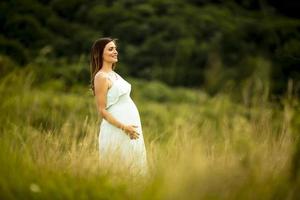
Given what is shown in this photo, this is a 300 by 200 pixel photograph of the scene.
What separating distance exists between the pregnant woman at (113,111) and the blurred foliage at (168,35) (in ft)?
30.7

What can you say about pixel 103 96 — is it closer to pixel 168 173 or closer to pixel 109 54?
pixel 109 54

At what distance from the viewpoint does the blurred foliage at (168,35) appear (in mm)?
14516

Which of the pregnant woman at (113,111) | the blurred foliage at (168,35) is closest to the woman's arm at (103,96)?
the pregnant woman at (113,111)

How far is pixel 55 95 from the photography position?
10.2 m

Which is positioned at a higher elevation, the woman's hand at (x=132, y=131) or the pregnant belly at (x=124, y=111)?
the pregnant belly at (x=124, y=111)

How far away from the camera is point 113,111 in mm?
4789

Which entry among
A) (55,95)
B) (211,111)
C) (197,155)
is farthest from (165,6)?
(197,155)

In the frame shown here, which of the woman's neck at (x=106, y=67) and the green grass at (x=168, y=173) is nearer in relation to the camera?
the green grass at (x=168, y=173)

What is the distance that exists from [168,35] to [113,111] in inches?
446

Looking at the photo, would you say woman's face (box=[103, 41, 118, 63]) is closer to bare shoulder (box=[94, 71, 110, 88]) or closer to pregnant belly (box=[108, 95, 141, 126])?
bare shoulder (box=[94, 71, 110, 88])

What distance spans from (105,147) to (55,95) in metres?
5.74

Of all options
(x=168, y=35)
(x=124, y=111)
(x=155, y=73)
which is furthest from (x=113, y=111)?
(x=168, y=35)

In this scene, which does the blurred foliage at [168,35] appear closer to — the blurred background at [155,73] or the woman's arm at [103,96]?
the blurred background at [155,73]

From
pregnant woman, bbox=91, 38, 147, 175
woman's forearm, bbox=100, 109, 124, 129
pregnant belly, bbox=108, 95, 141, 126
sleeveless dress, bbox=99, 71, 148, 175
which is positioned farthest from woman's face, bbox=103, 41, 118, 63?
woman's forearm, bbox=100, 109, 124, 129
